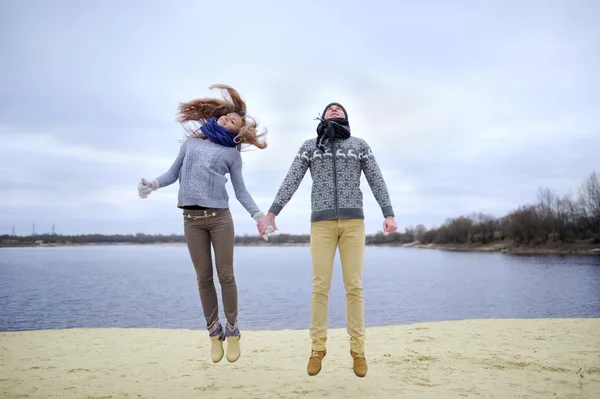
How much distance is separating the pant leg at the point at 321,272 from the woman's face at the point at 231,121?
154 centimetres

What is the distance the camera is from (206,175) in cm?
493

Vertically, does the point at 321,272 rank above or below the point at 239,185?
below

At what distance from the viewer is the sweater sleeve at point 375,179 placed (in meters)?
4.99

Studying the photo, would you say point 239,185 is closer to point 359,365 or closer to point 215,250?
point 215,250

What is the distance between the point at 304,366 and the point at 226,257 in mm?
2220

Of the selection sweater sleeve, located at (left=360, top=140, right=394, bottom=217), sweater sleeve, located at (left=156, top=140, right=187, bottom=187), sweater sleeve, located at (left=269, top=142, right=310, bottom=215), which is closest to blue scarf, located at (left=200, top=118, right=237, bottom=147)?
sweater sleeve, located at (left=156, top=140, right=187, bottom=187)

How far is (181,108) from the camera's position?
18.0 feet

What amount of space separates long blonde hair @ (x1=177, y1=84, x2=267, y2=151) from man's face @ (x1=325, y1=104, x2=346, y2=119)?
0.80m

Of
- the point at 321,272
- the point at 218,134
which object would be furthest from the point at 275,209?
the point at 218,134

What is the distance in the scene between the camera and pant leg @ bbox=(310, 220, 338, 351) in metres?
4.78

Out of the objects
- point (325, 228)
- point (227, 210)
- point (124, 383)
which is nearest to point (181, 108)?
point (227, 210)

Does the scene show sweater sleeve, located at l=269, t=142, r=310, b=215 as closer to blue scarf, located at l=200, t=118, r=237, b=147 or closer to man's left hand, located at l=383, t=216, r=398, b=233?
blue scarf, located at l=200, t=118, r=237, b=147

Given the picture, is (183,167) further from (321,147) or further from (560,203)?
(560,203)

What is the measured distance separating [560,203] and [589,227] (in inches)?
509
